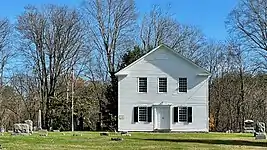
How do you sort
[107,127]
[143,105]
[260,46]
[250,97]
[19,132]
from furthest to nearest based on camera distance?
[250,97]
[107,127]
[143,105]
[260,46]
[19,132]

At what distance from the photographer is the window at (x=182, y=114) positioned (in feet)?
141

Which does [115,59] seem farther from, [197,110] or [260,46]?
[260,46]

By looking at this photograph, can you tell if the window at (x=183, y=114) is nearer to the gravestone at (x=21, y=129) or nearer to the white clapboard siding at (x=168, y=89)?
the white clapboard siding at (x=168, y=89)

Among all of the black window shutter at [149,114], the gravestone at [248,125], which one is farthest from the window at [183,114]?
the gravestone at [248,125]

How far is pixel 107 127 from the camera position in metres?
47.0

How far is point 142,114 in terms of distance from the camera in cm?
4322

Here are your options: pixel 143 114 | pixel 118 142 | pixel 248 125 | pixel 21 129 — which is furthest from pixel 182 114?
pixel 118 142

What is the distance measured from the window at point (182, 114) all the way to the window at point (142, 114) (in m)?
2.17

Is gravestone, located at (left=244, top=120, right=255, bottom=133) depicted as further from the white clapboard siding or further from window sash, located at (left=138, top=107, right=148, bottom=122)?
window sash, located at (left=138, top=107, right=148, bottom=122)

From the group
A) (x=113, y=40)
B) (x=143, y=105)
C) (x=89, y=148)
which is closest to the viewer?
(x=89, y=148)

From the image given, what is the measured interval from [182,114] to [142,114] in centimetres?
350

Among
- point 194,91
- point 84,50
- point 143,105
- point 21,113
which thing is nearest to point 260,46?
point 194,91

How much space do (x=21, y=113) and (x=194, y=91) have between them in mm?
23281

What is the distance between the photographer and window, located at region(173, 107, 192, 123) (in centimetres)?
4291
